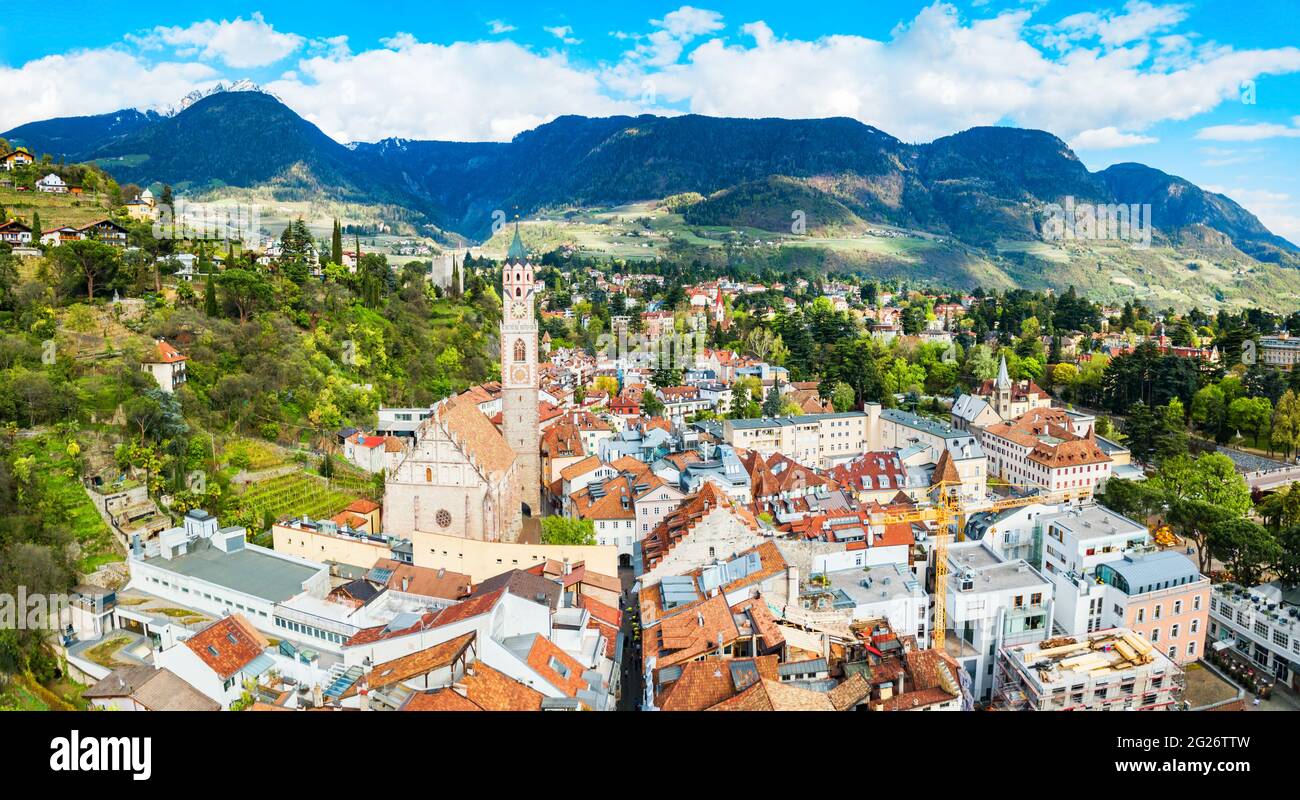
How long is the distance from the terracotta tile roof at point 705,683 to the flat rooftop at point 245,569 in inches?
331

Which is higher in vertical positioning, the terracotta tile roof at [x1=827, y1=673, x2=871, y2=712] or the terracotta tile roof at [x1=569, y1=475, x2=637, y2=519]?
the terracotta tile roof at [x1=569, y1=475, x2=637, y2=519]

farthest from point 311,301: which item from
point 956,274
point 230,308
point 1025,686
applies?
point 956,274

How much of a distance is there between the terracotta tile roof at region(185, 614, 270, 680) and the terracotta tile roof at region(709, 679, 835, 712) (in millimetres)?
8250

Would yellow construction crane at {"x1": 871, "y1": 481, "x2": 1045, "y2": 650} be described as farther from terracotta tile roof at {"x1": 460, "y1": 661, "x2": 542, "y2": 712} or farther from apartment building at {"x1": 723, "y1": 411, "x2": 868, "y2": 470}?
terracotta tile roof at {"x1": 460, "y1": 661, "x2": 542, "y2": 712}

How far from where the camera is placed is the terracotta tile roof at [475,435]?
785 inches

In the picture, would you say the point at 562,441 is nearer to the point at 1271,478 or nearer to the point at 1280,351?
the point at 1271,478

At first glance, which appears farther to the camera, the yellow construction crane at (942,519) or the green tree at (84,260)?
the green tree at (84,260)

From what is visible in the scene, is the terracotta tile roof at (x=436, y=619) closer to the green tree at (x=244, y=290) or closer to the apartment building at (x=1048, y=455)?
the green tree at (x=244, y=290)

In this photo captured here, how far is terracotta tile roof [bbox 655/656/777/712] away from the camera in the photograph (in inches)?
462

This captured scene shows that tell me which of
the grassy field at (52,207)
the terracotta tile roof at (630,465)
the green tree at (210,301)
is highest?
the grassy field at (52,207)

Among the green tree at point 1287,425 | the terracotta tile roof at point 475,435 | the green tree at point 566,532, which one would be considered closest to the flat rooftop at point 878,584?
the green tree at point 566,532

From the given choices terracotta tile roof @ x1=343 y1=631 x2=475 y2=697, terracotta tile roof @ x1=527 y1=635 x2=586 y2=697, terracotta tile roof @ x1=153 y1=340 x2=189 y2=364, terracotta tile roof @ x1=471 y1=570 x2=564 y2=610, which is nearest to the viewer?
terracotta tile roof @ x1=343 y1=631 x2=475 y2=697

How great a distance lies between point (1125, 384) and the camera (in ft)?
127

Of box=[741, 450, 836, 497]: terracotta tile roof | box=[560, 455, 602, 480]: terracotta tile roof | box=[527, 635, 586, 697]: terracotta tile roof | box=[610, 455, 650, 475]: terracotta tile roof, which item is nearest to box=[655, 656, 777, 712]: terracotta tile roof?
box=[527, 635, 586, 697]: terracotta tile roof
